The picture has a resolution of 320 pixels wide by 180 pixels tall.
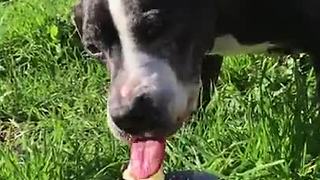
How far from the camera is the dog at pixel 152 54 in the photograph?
211 cm

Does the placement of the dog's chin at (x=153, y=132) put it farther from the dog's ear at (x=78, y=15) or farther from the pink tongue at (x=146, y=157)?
the dog's ear at (x=78, y=15)

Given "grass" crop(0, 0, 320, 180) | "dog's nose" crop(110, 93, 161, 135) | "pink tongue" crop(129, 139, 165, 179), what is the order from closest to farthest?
"dog's nose" crop(110, 93, 161, 135)
"pink tongue" crop(129, 139, 165, 179)
"grass" crop(0, 0, 320, 180)

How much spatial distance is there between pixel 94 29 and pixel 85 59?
2.51ft

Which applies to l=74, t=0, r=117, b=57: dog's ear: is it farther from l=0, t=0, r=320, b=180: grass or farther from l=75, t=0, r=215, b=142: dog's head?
l=0, t=0, r=320, b=180: grass

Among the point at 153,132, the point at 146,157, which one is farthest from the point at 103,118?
the point at 153,132

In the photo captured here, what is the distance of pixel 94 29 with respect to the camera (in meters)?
2.19

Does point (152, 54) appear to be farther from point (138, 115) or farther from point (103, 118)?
point (103, 118)

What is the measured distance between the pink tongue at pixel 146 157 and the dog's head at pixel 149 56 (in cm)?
9

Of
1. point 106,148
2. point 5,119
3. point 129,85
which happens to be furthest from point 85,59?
point 129,85

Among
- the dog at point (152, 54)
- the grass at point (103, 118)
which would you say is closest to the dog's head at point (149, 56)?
the dog at point (152, 54)

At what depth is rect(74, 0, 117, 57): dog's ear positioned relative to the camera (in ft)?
7.07

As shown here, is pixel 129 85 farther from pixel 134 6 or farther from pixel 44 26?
pixel 44 26

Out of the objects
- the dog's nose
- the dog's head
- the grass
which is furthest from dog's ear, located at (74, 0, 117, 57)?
the grass

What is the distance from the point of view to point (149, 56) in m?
2.13
